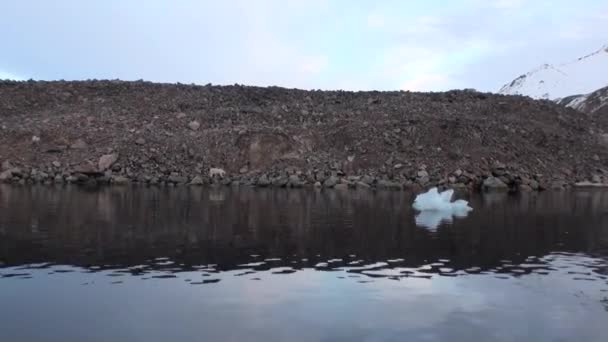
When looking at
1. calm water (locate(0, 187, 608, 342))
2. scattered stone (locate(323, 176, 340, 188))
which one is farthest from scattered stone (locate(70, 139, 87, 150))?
calm water (locate(0, 187, 608, 342))

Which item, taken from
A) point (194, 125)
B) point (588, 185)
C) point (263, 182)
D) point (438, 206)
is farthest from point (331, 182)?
point (588, 185)

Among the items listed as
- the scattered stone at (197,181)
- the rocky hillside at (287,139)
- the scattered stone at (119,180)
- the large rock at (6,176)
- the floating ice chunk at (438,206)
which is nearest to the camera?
the floating ice chunk at (438,206)

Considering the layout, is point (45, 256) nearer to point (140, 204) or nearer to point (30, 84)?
point (140, 204)

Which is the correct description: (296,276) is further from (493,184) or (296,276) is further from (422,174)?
(493,184)

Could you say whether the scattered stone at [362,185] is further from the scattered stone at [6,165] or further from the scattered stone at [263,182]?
the scattered stone at [6,165]

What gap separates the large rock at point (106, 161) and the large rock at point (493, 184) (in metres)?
22.5

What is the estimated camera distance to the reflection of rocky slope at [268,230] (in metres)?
14.4

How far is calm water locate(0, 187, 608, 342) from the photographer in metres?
8.73

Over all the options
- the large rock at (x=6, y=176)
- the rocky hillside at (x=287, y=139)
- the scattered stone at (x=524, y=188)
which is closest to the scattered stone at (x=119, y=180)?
the rocky hillside at (x=287, y=139)

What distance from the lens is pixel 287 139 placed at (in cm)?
4278

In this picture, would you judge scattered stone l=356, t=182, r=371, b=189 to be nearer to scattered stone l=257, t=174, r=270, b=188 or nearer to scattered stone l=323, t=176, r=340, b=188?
scattered stone l=323, t=176, r=340, b=188

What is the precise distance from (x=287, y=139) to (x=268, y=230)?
2454cm

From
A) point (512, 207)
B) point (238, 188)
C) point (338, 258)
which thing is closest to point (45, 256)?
point (338, 258)

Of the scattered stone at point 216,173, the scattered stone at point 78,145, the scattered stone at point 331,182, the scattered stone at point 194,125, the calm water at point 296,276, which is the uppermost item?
the scattered stone at point 194,125
